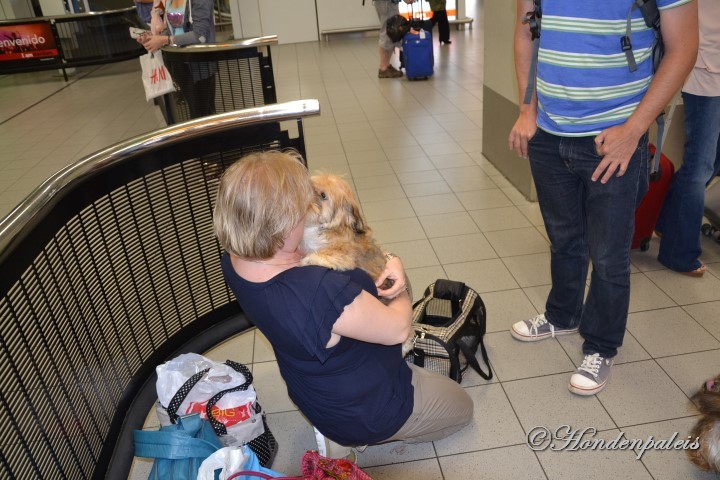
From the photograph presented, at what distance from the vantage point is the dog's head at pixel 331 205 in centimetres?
162

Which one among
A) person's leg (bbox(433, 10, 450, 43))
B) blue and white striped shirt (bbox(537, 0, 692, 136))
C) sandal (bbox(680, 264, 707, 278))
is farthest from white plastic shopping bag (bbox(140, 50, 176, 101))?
person's leg (bbox(433, 10, 450, 43))

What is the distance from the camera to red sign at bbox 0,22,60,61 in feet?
29.3

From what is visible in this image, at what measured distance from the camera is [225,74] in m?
4.01

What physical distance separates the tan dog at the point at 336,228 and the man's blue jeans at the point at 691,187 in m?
1.85

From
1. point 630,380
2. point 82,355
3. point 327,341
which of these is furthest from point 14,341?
point 630,380

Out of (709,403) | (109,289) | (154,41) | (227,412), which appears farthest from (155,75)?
(709,403)

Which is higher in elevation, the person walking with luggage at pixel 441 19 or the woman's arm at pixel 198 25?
the woman's arm at pixel 198 25

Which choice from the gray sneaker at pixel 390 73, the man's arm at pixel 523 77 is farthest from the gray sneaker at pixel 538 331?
the gray sneaker at pixel 390 73

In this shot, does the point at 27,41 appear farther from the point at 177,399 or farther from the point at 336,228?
the point at 336,228

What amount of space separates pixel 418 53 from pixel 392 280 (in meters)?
6.52

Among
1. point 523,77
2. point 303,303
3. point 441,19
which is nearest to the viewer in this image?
point 303,303

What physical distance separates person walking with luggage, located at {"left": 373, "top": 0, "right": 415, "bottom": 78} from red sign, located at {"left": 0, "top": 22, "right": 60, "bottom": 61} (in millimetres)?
5388

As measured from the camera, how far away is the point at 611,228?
1.94m

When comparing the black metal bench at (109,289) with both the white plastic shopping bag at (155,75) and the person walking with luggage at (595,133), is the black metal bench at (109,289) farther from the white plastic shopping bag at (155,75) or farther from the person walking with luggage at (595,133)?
the white plastic shopping bag at (155,75)
